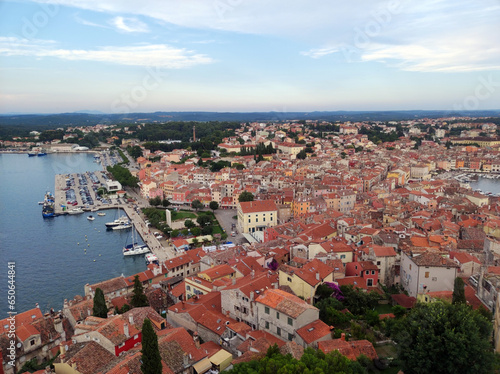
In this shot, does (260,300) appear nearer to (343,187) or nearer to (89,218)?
(343,187)

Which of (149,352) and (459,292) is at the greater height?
(459,292)

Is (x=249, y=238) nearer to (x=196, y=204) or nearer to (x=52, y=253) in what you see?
(x=196, y=204)

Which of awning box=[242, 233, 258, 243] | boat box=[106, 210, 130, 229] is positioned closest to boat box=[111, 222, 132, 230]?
boat box=[106, 210, 130, 229]

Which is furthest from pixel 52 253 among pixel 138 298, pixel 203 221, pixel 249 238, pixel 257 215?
pixel 257 215

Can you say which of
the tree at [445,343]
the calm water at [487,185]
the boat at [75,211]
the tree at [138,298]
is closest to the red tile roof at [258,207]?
the tree at [138,298]

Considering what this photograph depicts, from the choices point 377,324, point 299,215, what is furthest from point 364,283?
point 299,215

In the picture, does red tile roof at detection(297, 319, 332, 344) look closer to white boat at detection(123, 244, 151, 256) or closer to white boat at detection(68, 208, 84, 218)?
white boat at detection(123, 244, 151, 256)
